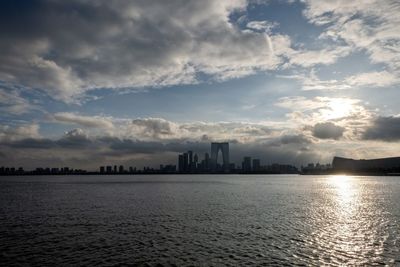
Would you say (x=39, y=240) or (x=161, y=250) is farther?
(x=39, y=240)

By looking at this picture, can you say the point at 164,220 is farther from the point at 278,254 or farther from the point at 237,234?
the point at 278,254

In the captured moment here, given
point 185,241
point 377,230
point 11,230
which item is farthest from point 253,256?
point 11,230

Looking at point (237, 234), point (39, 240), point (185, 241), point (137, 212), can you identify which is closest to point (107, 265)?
point (185, 241)

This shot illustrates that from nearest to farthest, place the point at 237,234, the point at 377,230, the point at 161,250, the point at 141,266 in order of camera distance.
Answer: the point at 141,266 → the point at 161,250 → the point at 237,234 → the point at 377,230

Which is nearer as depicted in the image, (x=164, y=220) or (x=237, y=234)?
(x=237, y=234)

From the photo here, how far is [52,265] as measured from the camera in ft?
117

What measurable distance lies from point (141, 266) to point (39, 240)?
2068 cm

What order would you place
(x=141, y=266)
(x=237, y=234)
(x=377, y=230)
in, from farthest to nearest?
1. (x=377, y=230)
2. (x=237, y=234)
3. (x=141, y=266)

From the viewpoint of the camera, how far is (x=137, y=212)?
79188 mm

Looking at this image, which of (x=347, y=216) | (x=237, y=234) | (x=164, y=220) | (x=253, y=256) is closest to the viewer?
(x=253, y=256)

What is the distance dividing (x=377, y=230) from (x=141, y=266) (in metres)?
42.5

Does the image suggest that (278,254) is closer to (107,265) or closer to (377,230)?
(107,265)

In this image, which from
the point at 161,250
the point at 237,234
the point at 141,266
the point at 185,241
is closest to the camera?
the point at 141,266

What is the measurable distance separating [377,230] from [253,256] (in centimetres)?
2978
